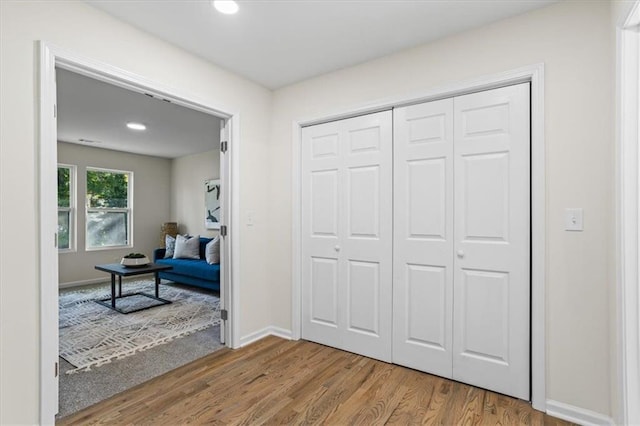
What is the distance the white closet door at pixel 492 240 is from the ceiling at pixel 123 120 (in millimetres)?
3190

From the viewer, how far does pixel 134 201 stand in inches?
251

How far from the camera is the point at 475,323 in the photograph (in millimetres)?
2189

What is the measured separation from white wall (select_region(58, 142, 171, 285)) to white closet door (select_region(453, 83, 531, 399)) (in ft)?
20.2

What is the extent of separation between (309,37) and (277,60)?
44 centimetres

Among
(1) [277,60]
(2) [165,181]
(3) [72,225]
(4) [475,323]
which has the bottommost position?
(4) [475,323]

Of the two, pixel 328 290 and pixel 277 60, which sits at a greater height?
pixel 277 60


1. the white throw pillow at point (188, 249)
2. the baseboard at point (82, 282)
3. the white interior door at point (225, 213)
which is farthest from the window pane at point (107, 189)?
the white interior door at point (225, 213)

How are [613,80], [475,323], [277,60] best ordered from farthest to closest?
[277,60] < [475,323] < [613,80]

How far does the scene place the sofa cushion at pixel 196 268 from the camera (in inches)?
186

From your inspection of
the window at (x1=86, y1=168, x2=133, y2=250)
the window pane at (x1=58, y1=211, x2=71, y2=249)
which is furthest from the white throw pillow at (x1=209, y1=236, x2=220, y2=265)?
the window pane at (x1=58, y1=211, x2=71, y2=249)

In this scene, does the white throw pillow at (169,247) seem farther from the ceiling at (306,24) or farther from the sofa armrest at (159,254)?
the ceiling at (306,24)

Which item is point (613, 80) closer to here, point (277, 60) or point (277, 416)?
point (277, 60)

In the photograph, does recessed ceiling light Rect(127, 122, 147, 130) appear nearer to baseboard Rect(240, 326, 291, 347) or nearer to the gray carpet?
the gray carpet

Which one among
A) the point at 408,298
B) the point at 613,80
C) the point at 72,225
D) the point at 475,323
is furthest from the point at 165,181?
the point at 613,80
